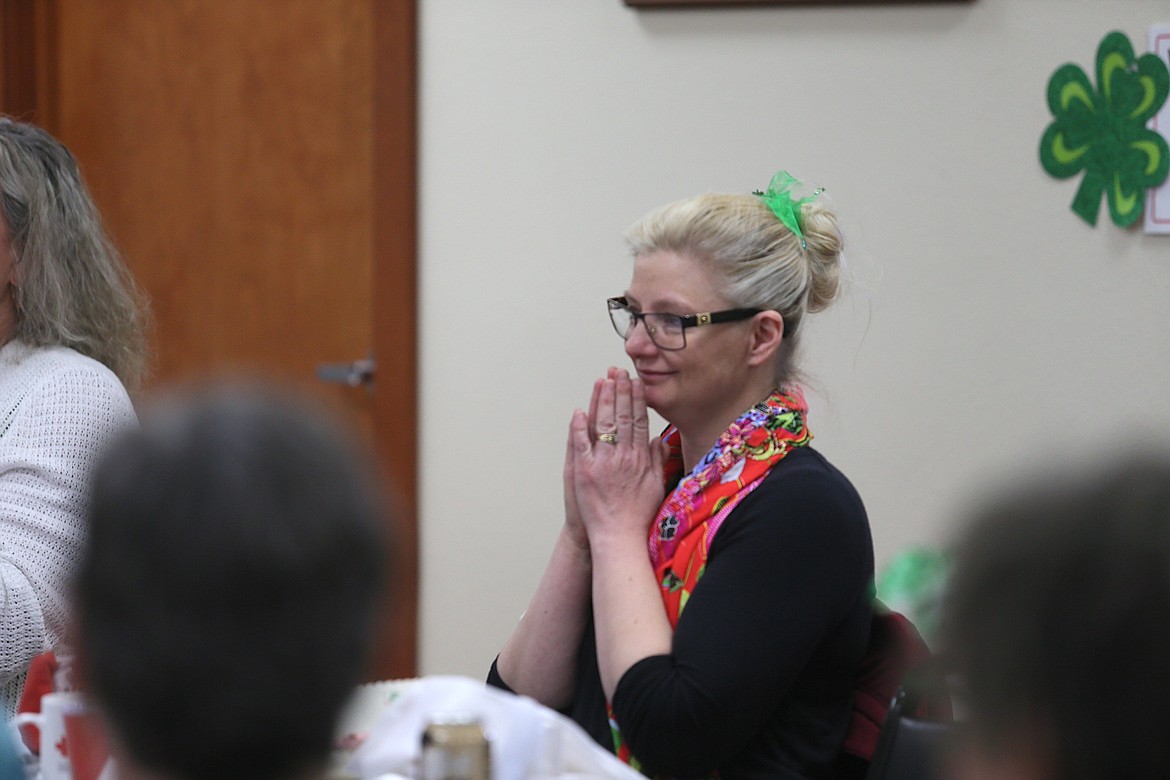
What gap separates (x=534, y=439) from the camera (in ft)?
9.32

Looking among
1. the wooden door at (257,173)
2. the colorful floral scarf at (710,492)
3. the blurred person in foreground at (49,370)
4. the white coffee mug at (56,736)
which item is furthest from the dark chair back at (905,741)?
the wooden door at (257,173)

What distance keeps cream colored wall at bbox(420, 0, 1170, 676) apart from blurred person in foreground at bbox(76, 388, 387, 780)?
6.66 feet

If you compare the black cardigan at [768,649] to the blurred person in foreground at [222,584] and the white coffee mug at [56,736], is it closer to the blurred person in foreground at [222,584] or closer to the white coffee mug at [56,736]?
the white coffee mug at [56,736]

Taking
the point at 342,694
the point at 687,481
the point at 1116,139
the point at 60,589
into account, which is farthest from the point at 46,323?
the point at 1116,139

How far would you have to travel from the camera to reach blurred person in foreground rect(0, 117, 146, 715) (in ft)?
5.75

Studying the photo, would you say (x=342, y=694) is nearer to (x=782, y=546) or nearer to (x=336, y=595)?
(x=336, y=595)

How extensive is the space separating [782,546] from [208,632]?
104 centimetres

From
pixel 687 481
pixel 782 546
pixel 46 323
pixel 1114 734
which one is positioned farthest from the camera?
pixel 46 323

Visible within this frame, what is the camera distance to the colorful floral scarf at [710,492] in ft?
5.37

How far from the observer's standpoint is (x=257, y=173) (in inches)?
123

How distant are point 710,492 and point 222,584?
1137 millimetres

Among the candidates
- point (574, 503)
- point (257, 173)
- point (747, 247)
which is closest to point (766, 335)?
point (747, 247)

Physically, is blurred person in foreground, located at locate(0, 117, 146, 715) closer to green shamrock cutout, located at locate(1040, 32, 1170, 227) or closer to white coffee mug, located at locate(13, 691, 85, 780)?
white coffee mug, located at locate(13, 691, 85, 780)

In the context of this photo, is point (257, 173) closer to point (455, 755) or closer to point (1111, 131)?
point (1111, 131)
